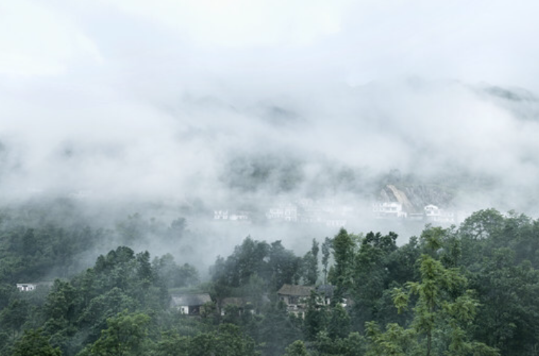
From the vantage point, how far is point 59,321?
30859 millimetres

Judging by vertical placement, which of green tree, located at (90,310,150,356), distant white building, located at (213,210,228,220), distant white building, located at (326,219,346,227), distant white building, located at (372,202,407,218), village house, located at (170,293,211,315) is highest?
distant white building, located at (372,202,407,218)

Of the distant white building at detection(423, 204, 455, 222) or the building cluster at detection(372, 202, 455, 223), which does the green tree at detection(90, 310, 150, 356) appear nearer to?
the building cluster at detection(372, 202, 455, 223)

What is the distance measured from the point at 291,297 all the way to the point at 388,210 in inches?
1445

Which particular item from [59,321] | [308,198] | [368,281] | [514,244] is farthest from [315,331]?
[308,198]

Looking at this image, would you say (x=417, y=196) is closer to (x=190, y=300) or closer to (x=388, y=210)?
(x=388, y=210)

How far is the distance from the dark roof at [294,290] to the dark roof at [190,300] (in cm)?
830

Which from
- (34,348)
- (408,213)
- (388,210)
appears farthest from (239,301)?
(408,213)

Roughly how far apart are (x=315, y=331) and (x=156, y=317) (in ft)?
35.6

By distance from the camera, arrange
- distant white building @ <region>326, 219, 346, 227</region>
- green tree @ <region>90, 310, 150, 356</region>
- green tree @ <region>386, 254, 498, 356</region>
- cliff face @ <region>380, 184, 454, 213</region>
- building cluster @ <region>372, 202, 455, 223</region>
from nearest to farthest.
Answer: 1. green tree @ <region>386, 254, 498, 356</region>
2. green tree @ <region>90, 310, 150, 356</region>
3. distant white building @ <region>326, 219, 346, 227</region>
4. building cluster @ <region>372, 202, 455, 223</region>
5. cliff face @ <region>380, 184, 454, 213</region>

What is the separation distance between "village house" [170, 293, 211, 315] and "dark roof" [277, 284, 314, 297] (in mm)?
8360

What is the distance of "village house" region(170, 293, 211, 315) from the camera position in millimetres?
43406

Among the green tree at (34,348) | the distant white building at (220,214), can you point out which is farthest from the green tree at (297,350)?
the distant white building at (220,214)

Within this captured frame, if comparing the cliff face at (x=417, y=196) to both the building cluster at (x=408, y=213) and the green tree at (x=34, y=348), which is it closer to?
the building cluster at (x=408, y=213)

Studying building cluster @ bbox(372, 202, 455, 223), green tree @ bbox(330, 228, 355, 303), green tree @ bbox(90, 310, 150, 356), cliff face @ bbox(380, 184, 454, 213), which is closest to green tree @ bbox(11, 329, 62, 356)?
green tree @ bbox(90, 310, 150, 356)
